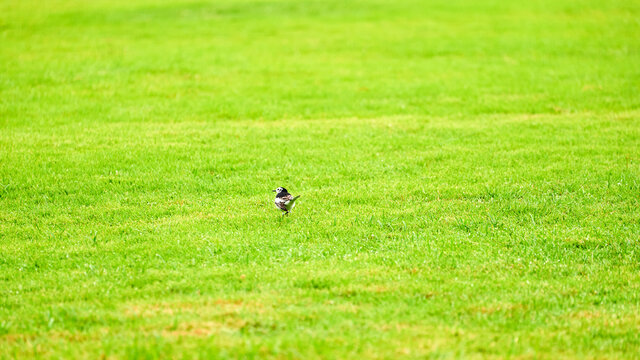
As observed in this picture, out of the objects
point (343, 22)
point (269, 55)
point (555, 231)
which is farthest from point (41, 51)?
point (555, 231)

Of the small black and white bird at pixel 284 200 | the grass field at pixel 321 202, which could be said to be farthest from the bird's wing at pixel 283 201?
the grass field at pixel 321 202

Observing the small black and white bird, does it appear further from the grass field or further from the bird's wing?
the grass field

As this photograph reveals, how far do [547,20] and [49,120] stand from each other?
29134 millimetres

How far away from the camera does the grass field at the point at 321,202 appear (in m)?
8.49

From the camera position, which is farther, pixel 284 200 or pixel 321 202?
pixel 321 202

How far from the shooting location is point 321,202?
13.5 metres

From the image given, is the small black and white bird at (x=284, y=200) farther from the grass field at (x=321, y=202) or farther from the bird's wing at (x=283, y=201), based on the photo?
the grass field at (x=321, y=202)

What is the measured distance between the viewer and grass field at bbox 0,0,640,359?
8.49 meters

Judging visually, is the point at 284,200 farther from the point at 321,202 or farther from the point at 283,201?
the point at 321,202

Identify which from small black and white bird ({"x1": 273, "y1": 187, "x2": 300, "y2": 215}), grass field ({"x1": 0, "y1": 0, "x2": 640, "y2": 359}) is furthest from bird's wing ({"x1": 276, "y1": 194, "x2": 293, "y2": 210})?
grass field ({"x1": 0, "y1": 0, "x2": 640, "y2": 359})

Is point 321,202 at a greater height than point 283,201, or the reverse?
point 283,201

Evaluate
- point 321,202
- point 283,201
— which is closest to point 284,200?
point 283,201

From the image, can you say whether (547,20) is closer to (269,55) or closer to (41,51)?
(269,55)

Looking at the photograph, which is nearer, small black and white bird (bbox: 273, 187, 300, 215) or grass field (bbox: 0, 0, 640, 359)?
grass field (bbox: 0, 0, 640, 359)
